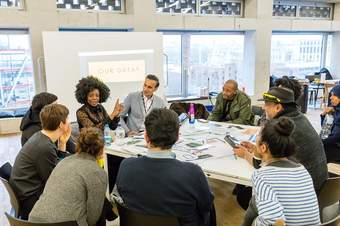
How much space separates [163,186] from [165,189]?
0.02m

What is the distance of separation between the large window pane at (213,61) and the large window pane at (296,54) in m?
1.32

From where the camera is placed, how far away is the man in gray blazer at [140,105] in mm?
3623

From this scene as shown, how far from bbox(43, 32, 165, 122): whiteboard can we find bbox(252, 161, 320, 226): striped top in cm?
440

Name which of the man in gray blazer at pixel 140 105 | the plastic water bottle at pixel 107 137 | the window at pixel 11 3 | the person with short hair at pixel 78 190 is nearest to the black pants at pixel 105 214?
the person with short hair at pixel 78 190

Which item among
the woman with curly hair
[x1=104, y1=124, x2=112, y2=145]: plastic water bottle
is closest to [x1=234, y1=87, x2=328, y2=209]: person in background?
[x1=104, y1=124, x2=112, y2=145]: plastic water bottle

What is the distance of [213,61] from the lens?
8055 mm

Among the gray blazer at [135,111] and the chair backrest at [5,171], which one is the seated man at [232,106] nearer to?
the gray blazer at [135,111]

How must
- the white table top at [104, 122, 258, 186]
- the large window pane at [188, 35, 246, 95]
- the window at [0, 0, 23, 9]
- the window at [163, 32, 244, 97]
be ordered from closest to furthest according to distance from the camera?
the white table top at [104, 122, 258, 186] < the window at [0, 0, 23, 9] < the window at [163, 32, 244, 97] < the large window pane at [188, 35, 246, 95]

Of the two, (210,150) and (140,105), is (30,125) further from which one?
(210,150)

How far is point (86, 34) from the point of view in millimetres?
5559

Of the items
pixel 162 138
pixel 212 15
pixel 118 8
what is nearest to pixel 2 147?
pixel 118 8

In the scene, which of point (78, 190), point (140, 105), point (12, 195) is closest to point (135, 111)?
point (140, 105)

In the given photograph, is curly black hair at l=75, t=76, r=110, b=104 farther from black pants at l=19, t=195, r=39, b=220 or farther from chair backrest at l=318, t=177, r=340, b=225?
chair backrest at l=318, t=177, r=340, b=225

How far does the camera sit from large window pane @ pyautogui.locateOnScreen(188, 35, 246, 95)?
7.72 metres
